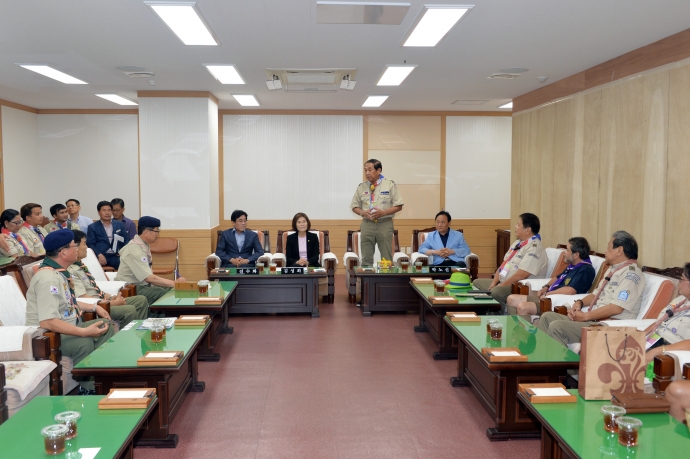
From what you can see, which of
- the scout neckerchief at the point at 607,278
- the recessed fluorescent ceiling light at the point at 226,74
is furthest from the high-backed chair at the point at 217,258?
the scout neckerchief at the point at 607,278

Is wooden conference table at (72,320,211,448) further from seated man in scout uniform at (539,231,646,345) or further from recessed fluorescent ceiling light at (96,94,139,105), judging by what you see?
recessed fluorescent ceiling light at (96,94,139,105)

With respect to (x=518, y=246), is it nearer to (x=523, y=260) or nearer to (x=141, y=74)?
(x=523, y=260)

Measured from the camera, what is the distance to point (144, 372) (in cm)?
334

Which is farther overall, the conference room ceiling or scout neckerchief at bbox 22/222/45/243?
scout neckerchief at bbox 22/222/45/243

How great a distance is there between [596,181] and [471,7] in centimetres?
320

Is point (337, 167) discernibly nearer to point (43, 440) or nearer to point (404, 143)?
point (404, 143)

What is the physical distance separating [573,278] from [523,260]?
70 centimetres

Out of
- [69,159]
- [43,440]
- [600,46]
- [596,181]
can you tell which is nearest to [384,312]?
[596,181]

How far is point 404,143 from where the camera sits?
10.7m

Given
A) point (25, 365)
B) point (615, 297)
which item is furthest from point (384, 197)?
point (25, 365)

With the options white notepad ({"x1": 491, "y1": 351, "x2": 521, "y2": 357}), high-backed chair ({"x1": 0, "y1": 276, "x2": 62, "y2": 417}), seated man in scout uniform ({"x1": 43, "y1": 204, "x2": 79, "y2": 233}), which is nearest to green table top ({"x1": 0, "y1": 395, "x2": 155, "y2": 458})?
high-backed chair ({"x1": 0, "y1": 276, "x2": 62, "y2": 417})

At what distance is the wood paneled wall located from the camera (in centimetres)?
521

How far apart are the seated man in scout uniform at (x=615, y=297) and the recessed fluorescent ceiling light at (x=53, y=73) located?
20.4 feet

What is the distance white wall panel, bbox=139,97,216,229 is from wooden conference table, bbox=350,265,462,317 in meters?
3.14
